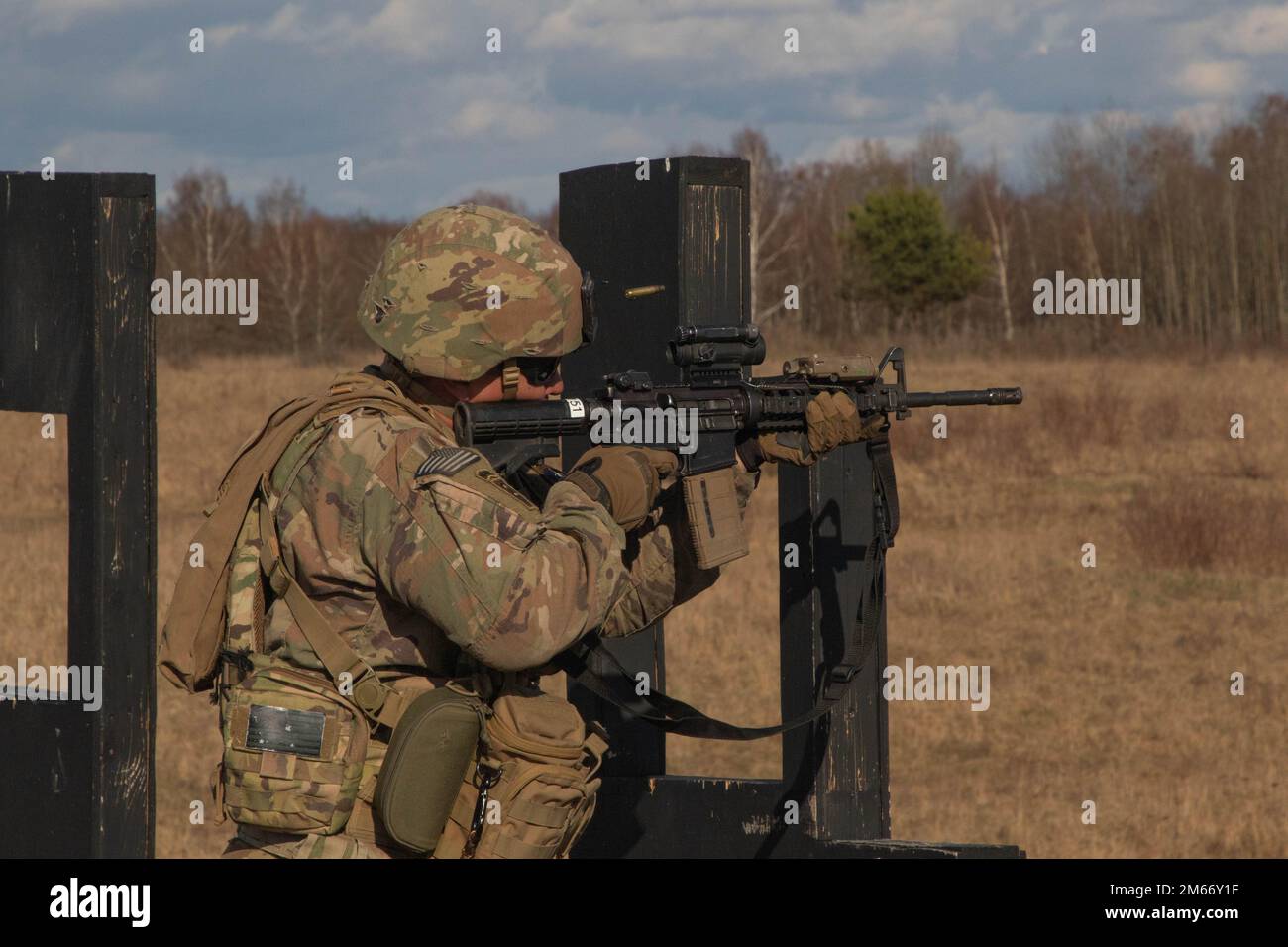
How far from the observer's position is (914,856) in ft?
11.7

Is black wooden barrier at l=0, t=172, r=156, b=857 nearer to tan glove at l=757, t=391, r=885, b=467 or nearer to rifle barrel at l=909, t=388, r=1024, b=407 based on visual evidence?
tan glove at l=757, t=391, r=885, b=467

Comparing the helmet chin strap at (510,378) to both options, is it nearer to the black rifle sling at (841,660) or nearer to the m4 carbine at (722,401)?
the m4 carbine at (722,401)

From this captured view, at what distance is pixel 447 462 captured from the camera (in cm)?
296

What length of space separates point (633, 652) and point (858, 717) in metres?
0.63

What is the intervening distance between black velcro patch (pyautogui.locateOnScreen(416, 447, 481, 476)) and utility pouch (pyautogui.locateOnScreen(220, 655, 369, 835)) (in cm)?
44

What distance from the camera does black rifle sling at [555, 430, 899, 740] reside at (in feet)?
12.1

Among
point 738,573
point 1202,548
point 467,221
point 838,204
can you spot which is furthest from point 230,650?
point 838,204

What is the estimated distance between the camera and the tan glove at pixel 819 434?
12.1ft

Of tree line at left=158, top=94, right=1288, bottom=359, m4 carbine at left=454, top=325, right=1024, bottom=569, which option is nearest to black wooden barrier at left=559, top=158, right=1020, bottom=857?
m4 carbine at left=454, top=325, right=1024, bottom=569

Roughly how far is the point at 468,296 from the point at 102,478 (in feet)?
3.67

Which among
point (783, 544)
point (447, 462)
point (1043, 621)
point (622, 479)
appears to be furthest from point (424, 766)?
point (1043, 621)

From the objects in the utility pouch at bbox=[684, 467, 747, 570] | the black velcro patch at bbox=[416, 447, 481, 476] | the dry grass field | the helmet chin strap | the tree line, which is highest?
the tree line
